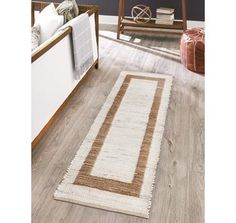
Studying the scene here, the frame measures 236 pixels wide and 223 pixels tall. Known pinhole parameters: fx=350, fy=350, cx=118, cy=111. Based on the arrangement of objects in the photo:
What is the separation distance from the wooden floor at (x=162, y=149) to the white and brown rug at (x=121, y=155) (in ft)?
0.17

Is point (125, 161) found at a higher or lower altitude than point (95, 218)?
higher

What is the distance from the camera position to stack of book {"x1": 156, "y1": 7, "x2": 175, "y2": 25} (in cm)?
453

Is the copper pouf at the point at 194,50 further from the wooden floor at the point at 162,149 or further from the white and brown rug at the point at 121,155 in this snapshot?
the white and brown rug at the point at 121,155

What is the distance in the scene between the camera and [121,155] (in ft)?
7.40

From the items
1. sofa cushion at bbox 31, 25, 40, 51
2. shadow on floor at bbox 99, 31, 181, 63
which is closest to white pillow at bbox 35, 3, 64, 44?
sofa cushion at bbox 31, 25, 40, 51

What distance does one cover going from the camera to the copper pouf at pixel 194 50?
3516mm

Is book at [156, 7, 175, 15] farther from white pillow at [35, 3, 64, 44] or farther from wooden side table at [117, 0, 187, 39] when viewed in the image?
white pillow at [35, 3, 64, 44]

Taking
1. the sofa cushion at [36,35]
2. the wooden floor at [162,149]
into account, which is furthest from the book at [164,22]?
the sofa cushion at [36,35]

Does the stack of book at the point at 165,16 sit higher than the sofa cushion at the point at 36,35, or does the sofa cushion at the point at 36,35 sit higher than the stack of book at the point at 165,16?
the stack of book at the point at 165,16

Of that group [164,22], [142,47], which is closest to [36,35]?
[142,47]
